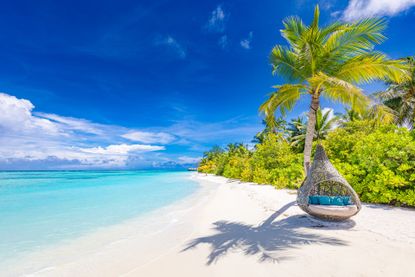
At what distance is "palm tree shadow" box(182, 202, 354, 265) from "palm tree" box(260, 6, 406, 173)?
1.73 m

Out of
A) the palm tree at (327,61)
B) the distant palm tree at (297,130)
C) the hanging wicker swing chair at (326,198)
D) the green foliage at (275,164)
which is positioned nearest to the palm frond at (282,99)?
the palm tree at (327,61)

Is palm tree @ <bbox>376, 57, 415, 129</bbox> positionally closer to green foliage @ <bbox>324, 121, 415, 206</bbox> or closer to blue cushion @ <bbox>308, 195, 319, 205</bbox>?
green foliage @ <bbox>324, 121, 415, 206</bbox>

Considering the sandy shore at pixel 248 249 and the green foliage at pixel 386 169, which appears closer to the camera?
the sandy shore at pixel 248 249

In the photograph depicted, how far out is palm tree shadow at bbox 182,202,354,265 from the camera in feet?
13.4

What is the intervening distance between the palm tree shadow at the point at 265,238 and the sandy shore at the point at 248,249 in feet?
0.06

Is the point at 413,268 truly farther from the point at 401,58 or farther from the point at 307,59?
the point at 307,59

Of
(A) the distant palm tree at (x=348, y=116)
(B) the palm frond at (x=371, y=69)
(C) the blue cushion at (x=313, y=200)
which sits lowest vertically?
(C) the blue cushion at (x=313, y=200)

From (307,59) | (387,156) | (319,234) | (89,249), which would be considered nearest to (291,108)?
(307,59)

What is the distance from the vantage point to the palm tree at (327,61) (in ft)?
18.9

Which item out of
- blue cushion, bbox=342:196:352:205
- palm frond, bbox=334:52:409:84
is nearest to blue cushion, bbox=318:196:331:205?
blue cushion, bbox=342:196:352:205

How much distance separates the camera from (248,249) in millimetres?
4203

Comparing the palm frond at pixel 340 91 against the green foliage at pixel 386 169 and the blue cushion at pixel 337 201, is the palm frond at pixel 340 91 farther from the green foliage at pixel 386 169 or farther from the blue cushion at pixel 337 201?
the blue cushion at pixel 337 201

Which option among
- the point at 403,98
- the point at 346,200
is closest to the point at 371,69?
the point at 346,200

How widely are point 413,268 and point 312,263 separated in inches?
54.1
